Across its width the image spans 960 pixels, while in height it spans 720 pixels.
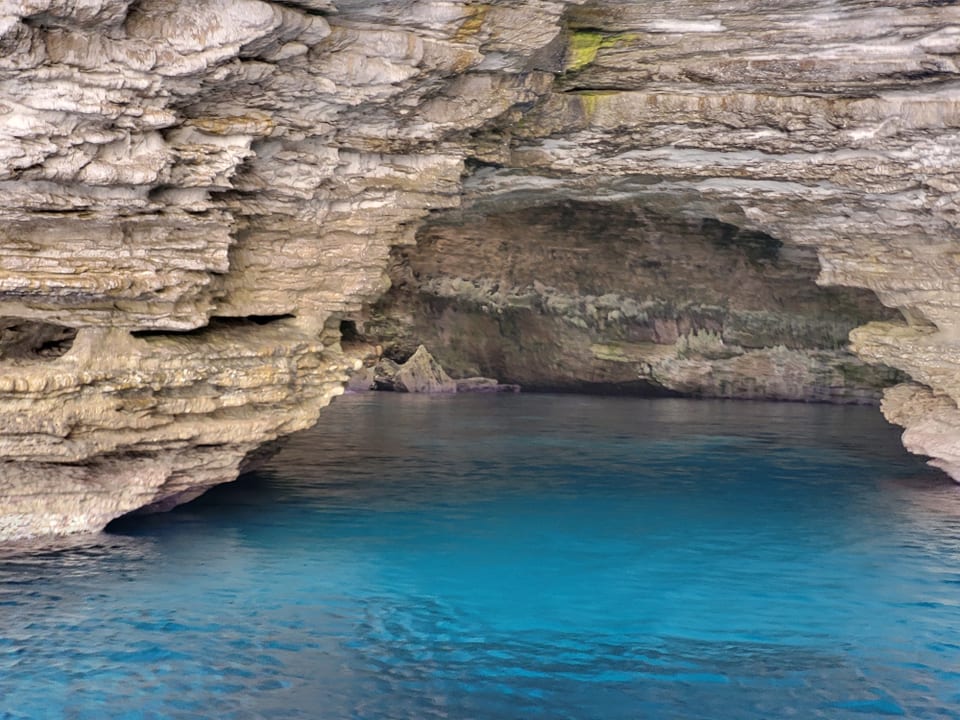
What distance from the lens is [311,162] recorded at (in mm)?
12102

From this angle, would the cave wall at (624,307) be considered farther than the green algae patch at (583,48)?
Yes

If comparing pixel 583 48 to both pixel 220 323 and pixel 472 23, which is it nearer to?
pixel 472 23

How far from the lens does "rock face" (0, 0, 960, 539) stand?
9.78 metres

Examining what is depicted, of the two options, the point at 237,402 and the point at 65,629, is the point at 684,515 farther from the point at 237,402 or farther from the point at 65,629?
the point at 65,629

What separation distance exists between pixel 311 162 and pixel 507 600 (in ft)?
17.6

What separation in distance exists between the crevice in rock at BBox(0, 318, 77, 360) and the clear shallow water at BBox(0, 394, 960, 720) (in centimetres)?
242

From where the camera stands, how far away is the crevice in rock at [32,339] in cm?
1276

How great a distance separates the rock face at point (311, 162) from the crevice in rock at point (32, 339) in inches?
1.3

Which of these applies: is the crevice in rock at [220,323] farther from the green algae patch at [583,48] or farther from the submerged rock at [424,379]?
the submerged rock at [424,379]

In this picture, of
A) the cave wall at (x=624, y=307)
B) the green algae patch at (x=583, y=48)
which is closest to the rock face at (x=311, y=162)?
the green algae patch at (x=583, y=48)

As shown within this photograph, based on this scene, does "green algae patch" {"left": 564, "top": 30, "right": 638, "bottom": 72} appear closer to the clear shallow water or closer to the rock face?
the rock face

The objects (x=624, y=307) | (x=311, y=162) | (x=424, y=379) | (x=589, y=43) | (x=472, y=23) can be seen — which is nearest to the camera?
(x=472, y=23)

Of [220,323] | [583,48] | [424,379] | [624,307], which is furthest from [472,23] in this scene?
[424,379]

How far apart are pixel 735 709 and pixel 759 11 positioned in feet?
21.7
